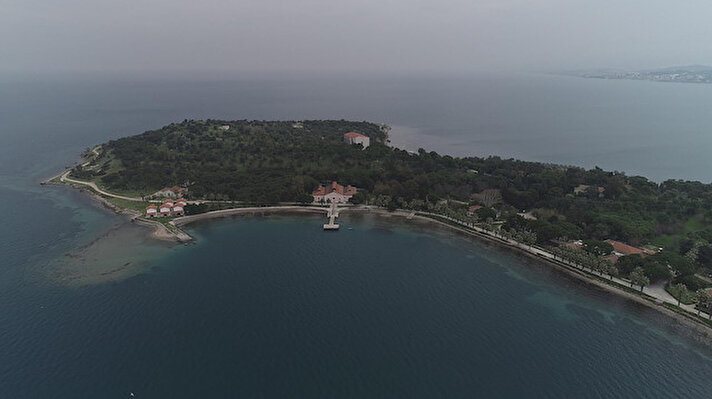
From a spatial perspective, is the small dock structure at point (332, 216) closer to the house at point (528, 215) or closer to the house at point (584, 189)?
the house at point (528, 215)

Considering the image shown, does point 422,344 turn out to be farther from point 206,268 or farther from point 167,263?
point 167,263

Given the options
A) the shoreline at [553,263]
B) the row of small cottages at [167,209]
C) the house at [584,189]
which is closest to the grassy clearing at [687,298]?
the shoreline at [553,263]

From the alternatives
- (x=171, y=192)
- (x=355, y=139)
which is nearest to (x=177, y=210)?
(x=171, y=192)

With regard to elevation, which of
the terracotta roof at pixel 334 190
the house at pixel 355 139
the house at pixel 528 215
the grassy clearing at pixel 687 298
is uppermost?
the house at pixel 355 139

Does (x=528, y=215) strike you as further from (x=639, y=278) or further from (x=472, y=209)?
(x=639, y=278)

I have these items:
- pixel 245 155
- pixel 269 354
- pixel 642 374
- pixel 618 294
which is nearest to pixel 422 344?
pixel 269 354
